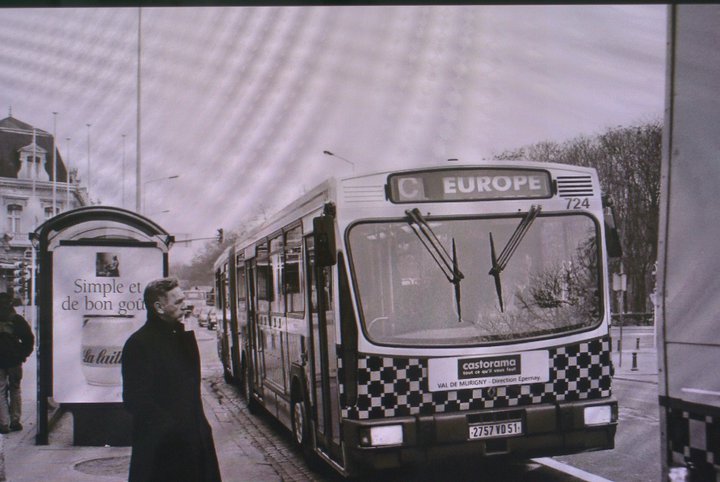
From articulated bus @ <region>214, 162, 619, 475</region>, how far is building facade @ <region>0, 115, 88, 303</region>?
7.41 ft

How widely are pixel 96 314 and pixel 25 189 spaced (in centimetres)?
200

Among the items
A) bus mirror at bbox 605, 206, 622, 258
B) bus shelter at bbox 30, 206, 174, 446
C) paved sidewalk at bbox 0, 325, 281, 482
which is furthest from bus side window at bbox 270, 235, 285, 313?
bus mirror at bbox 605, 206, 622, 258

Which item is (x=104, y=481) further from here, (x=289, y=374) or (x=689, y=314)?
(x=689, y=314)

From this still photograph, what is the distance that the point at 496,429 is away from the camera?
18.1ft

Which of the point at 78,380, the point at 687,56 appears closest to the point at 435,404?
the point at 687,56

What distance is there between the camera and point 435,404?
5.49m

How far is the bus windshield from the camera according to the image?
557cm

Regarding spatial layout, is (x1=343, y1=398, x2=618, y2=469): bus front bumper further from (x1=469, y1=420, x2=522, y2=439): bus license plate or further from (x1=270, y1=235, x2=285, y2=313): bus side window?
(x1=270, y1=235, x2=285, y2=313): bus side window

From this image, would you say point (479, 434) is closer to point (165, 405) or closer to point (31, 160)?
point (165, 405)

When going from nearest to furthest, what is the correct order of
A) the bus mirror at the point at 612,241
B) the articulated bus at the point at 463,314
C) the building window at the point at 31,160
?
the articulated bus at the point at 463,314 → the bus mirror at the point at 612,241 → the building window at the point at 31,160

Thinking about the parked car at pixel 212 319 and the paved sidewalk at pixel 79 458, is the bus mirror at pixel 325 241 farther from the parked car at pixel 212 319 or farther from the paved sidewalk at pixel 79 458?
the parked car at pixel 212 319

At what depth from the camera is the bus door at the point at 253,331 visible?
9492 millimetres

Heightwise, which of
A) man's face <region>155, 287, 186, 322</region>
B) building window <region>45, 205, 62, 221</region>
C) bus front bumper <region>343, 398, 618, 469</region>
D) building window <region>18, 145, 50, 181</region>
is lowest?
bus front bumper <region>343, 398, 618, 469</region>

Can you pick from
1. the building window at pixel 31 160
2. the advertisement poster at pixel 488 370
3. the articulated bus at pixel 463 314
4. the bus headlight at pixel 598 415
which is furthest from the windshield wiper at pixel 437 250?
the building window at pixel 31 160
